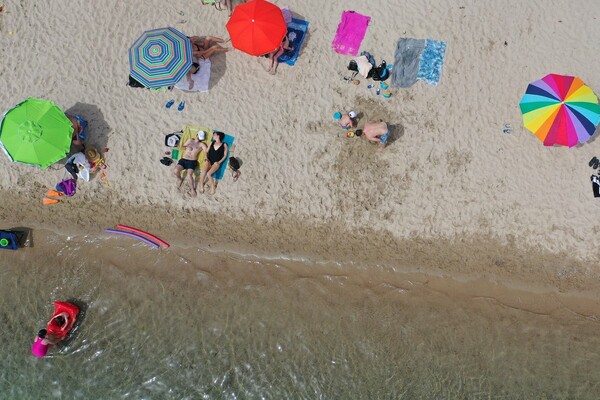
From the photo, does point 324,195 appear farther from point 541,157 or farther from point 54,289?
point 54,289

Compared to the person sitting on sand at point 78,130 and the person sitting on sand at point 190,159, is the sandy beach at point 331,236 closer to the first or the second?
the person sitting on sand at point 78,130

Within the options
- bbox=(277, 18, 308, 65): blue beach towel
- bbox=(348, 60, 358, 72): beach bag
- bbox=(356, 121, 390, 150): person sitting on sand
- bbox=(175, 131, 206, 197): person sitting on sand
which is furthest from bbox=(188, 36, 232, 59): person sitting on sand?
bbox=(356, 121, 390, 150): person sitting on sand

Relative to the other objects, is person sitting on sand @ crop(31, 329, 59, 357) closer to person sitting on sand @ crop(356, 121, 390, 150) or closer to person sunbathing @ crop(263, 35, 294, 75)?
person sunbathing @ crop(263, 35, 294, 75)

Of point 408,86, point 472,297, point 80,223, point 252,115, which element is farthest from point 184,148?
point 472,297

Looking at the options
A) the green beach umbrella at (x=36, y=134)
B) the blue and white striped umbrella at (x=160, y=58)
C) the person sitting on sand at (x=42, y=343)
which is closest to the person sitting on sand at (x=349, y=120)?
the blue and white striped umbrella at (x=160, y=58)

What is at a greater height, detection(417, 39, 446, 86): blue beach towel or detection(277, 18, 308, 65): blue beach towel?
detection(417, 39, 446, 86): blue beach towel

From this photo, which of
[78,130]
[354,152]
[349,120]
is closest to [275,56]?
[349,120]
